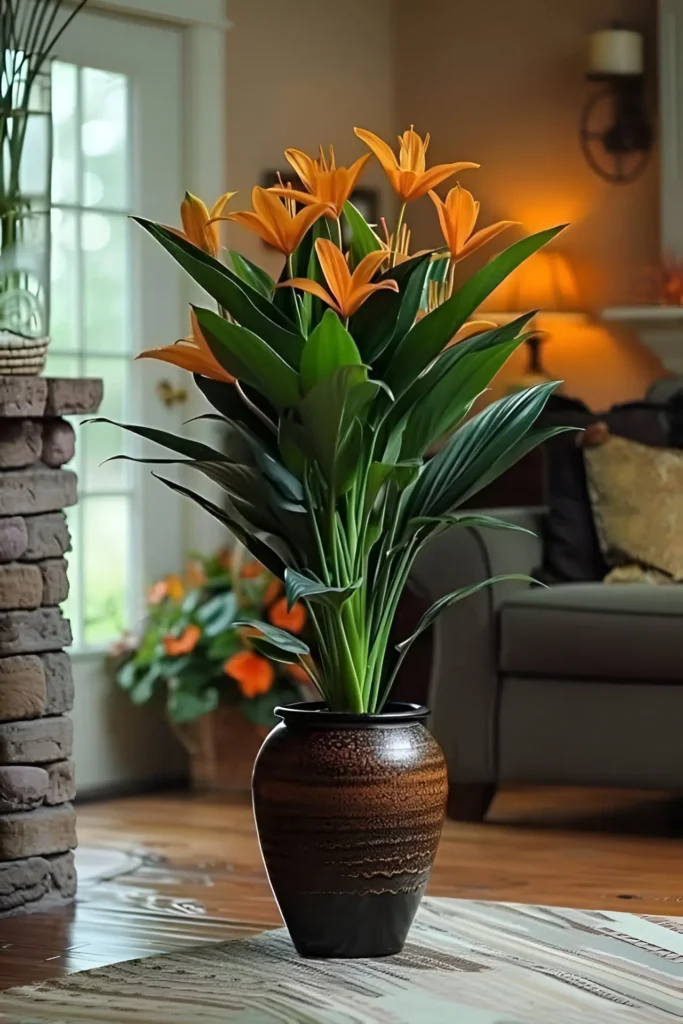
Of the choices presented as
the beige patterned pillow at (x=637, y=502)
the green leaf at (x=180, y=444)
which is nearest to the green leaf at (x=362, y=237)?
the green leaf at (x=180, y=444)

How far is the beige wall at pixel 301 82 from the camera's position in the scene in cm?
518

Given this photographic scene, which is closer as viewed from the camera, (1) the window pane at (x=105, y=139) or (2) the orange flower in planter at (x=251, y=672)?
(2) the orange flower in planter at (x=251, y=672)

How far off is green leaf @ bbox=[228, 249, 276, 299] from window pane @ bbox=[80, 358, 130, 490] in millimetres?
1736

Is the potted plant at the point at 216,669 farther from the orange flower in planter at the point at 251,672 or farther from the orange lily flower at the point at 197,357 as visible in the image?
the orange lily flower at the point at 197,357

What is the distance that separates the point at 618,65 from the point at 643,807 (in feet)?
7.50

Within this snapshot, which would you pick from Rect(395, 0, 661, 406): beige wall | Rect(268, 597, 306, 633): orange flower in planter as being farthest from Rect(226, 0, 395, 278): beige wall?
Rect(268, 597, 306, 633): orange flower in planter

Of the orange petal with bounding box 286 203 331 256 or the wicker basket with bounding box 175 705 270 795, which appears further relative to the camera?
the wicker basket with bounding box 175 705 270 795

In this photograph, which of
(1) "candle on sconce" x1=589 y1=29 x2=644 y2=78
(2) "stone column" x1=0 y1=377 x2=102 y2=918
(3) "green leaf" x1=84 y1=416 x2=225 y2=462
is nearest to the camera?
(3) "green leaf" x1=84 y1=416 x2=225 y2=462

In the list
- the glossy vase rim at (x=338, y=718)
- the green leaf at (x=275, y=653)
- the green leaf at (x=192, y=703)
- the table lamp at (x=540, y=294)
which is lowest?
the green leaf at (x=192, y=703)

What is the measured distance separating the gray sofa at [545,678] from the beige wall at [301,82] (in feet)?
5.46

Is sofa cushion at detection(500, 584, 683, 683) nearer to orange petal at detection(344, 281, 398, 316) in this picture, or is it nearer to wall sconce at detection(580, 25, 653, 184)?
orange petal at detection(344, 281, 398, 316)

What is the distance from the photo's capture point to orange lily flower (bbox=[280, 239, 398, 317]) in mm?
2389

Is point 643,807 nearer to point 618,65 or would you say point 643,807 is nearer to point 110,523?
point 110,523

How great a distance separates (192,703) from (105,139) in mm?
1372
